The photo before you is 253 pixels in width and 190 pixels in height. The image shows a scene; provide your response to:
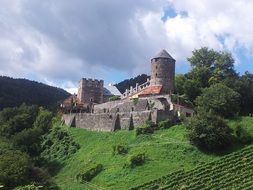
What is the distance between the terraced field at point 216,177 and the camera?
43.9 meters

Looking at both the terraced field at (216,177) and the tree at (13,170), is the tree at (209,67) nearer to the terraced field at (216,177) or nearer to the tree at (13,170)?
the terraced field at (216,177)

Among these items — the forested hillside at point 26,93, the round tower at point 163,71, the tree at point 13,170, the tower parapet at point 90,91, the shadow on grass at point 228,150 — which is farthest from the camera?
the forested hillside at point 26,93

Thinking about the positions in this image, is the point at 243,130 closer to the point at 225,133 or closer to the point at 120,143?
the point at 225,133

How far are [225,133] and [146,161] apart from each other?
7.52m

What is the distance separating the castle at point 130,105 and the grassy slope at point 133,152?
2423 mm

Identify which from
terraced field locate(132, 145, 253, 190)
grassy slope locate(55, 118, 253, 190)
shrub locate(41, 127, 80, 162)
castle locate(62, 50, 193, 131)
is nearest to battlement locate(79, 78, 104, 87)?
castle locate(62, 50, 193, 131)

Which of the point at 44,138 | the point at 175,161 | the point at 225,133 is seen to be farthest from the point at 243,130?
the point at 44,138

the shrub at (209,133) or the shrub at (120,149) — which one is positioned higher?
the shrub at (209,133)

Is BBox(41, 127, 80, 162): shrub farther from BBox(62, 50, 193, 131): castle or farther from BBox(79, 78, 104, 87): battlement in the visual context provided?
BBox(79, 78, 104, 87): battlement

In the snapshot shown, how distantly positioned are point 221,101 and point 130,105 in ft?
37.7

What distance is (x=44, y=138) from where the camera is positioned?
2625 inches

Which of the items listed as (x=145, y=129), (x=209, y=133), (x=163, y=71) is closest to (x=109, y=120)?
(x=145, y=129)

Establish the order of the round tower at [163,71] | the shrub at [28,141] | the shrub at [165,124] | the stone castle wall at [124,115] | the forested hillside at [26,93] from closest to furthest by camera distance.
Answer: the shrub at [165,124]
the stone castle wall at [124,115]
the shrub at [28,141]
the round tower at [163,71]
the forested hillside at [26,93]

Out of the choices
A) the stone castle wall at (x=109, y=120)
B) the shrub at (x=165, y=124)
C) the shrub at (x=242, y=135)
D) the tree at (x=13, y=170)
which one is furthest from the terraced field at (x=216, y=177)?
the stone castle wall at (x=109, y=120)
